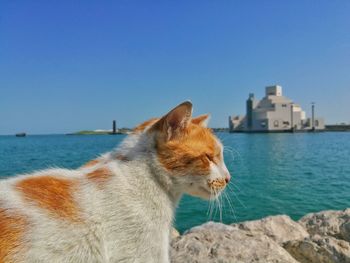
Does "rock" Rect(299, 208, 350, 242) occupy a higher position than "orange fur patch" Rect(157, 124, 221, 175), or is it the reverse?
"orange fur patch" Rect(157, 124, 221, 175)

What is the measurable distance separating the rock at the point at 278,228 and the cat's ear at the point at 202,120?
5.31 metres

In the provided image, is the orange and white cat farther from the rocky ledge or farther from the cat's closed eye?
the rocky ledge

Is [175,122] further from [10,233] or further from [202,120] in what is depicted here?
[10,233]

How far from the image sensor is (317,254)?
5.70 metres

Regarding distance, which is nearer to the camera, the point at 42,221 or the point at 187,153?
the point at 42,221

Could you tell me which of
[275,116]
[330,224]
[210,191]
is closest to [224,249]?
[210,191]

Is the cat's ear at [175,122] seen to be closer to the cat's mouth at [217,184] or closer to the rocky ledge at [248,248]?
the cat's mouth at [217,184]

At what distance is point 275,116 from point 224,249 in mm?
148440

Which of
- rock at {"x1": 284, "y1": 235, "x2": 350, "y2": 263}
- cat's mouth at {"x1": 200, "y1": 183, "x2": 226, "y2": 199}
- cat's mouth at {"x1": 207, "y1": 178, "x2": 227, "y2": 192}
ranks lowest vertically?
rock at {"x1": 284, "y1": 235, "x2": 350, "y2": 263}

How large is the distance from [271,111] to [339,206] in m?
135

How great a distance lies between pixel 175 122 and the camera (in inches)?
108

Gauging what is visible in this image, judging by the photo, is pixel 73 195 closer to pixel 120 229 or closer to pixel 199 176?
pixel 120 229

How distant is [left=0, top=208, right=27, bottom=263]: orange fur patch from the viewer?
2.15 meters

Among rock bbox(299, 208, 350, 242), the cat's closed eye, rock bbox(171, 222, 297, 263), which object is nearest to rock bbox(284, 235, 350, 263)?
rock bbox(171, 222, 297, 263)
